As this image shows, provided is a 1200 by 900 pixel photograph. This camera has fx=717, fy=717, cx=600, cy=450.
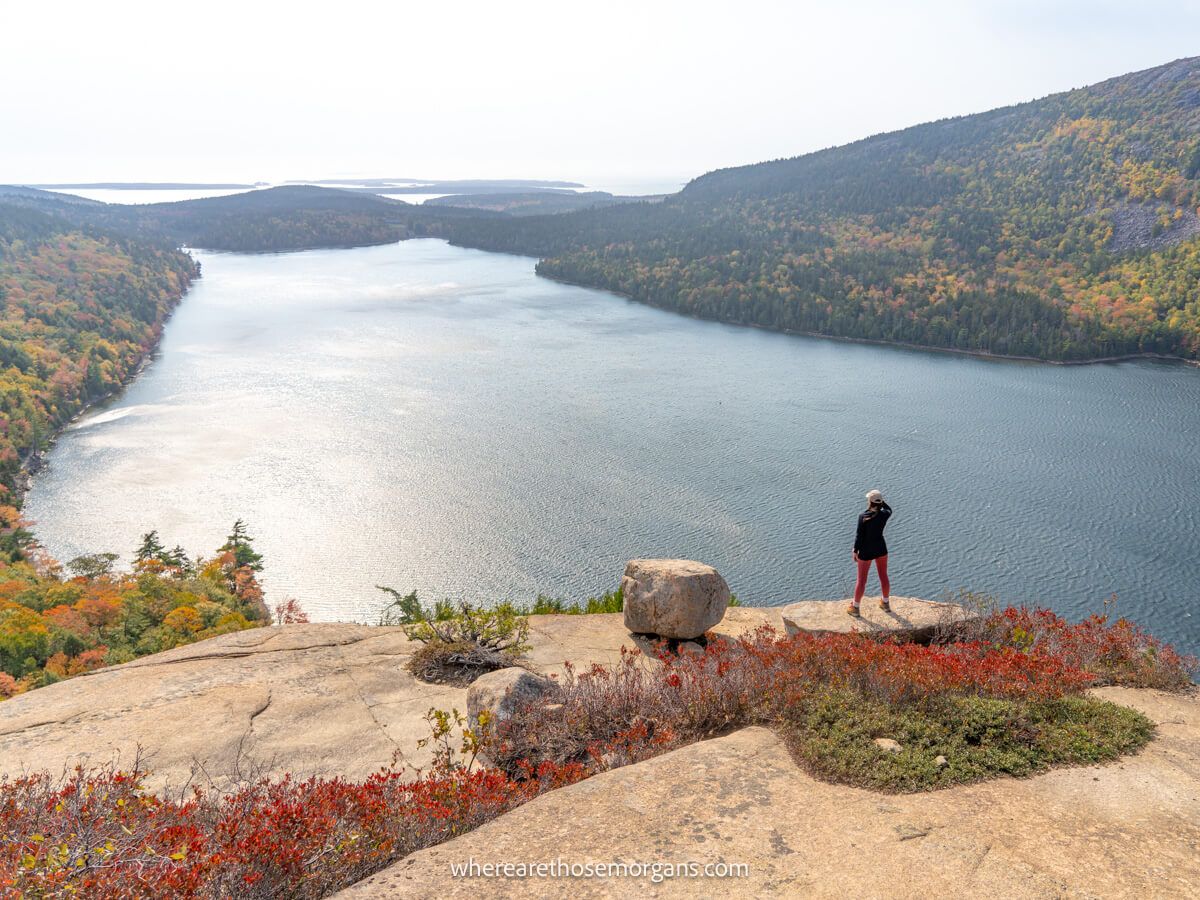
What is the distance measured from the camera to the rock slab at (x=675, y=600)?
21.1 metres

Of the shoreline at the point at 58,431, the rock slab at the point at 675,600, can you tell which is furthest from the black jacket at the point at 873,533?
the shoreline at the point at 58,431

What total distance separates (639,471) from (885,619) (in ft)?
182

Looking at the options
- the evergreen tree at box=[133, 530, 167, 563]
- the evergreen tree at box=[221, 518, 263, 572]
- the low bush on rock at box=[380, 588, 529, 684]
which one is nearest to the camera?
the low bush on rock at box=[380, 588, 529, 684]

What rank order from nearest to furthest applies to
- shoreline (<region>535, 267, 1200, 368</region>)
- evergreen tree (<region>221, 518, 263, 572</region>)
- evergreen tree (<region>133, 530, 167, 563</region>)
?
evergreen tree (<region>221, 518, 263, 572</region>) < evergreen tree (<region>133, 530, 167, 563</region>) < shoreline (<region>535, 267, 1200, 368</region>)

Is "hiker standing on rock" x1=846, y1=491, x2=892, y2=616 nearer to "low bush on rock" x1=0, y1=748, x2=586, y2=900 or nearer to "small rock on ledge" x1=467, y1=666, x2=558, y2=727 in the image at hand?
"small rock on ledge" x1=467, y1=666, x2=558, y2=727

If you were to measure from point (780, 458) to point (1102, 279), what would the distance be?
133 m

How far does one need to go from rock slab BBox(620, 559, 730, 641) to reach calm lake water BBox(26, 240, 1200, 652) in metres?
11.6

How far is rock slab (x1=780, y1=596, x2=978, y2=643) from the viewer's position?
17.9m

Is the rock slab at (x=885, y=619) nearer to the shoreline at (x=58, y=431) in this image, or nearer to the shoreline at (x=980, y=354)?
the shoreline at (x=58, y=431)

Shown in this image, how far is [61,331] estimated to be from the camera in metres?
122

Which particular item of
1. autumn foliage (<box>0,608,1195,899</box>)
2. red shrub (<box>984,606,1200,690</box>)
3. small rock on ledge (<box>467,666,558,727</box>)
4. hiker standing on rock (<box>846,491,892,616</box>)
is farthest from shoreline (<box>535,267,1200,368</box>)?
small rock on ledge (<box>467,666,558,727</box>)

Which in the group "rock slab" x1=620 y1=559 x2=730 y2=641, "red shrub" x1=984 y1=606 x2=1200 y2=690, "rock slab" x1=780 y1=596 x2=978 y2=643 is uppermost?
"red shrub" x1=984 y1=606 x2=1200 y2=690

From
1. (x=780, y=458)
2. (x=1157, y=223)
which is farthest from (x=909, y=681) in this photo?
(x=1157, y=223)

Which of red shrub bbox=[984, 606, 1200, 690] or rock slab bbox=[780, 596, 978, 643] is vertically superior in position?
red shrub bbox=[984, 606, 1200, 690]
